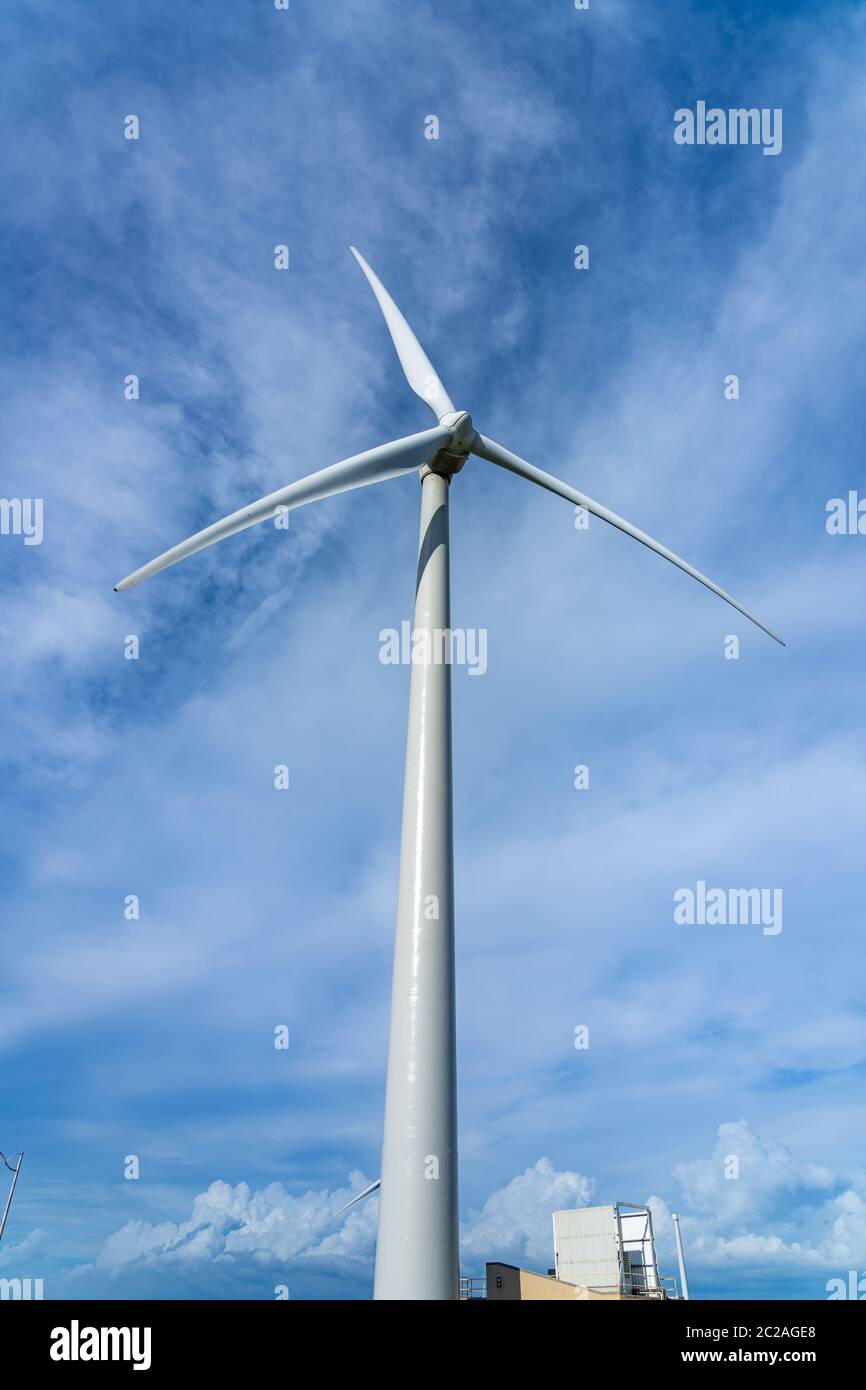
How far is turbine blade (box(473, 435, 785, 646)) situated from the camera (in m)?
32.2

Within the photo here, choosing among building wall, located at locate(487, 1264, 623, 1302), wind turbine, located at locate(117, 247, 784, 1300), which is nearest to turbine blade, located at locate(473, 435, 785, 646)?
wind turbine, located at locate(117, 247, 784, 1300)

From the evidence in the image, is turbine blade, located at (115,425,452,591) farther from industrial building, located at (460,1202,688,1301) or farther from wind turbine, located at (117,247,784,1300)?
industrial building, located at (460,1202,688,1301)

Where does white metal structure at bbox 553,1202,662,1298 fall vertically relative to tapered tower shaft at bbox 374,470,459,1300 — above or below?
below

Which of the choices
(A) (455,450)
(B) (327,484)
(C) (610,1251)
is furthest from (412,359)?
(C) (610,1251)

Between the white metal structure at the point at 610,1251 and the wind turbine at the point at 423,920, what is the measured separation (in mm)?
55645

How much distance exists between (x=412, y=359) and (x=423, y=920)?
2415cm

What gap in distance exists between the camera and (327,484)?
88.7ft

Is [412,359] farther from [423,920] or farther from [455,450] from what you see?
[423,920]

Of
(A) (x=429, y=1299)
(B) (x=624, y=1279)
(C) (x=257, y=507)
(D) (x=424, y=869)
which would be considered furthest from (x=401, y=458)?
(B) (x=624, y=1279)

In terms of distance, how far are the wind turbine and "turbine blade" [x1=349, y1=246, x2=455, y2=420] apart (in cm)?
286

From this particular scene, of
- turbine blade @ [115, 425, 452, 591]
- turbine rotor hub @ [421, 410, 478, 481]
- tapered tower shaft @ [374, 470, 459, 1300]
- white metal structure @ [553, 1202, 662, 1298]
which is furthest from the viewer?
white metal structure @ [553, 1202, 662, 1298]
